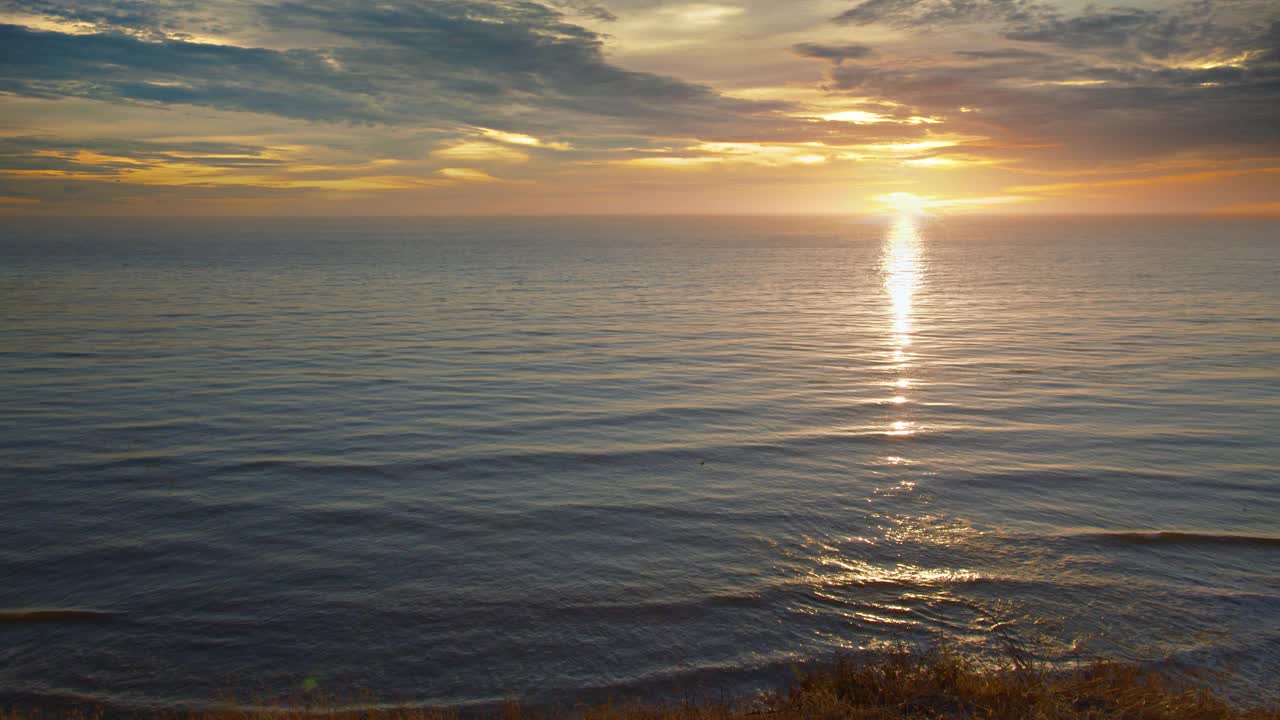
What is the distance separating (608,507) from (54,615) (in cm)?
889

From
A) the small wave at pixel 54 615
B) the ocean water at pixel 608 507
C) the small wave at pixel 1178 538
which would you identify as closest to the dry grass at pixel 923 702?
the ocean water at pixel 608 507

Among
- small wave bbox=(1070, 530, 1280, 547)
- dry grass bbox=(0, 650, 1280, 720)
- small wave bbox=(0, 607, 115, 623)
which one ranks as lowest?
small wave bbox=(0, 607, 115, 623)

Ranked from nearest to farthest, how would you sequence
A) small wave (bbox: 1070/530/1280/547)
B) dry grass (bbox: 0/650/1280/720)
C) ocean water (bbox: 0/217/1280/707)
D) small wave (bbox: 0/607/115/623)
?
dry grass (bbox: 0/650/1280/720)
ocean water (bbox: 0/217/1280/707)
small wave (bbox: 0/607/115/623)
small wave (bbox: 1070/530/1280/547)

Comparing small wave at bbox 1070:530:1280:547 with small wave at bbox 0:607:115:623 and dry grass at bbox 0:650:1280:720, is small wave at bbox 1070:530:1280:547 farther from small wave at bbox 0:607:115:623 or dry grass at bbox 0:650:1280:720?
small wave at bbox 0:607:115:623

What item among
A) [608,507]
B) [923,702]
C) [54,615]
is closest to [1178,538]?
[923,702]

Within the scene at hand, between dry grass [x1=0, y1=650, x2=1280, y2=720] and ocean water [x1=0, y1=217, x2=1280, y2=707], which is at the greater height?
dry grass [x1=0, y1=650, x2=1280, y2=720]

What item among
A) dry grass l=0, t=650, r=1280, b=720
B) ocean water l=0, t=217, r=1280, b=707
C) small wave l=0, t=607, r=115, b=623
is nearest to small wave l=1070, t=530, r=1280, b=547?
ocean water l=0, t=217, r=1280, b=707

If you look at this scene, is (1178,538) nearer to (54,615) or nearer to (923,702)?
(923,702)

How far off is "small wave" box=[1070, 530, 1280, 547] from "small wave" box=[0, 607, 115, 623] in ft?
50.9

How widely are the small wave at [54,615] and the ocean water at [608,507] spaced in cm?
5

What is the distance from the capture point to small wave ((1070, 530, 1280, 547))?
45.6 ft

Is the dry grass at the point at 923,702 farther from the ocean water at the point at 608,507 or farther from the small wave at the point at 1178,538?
the small wave at the point at 1178,538

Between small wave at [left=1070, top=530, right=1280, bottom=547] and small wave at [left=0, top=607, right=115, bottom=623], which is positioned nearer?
small wave at [left=0, top=607, right=115, bottom=623]

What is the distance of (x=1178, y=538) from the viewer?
554 inches
